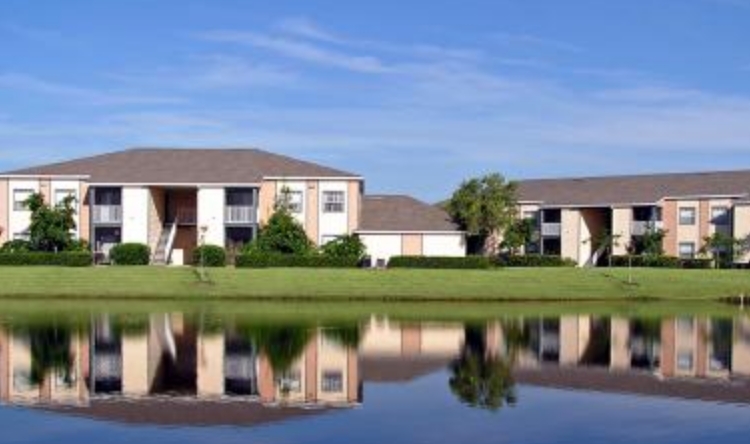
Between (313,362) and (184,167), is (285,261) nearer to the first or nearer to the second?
(184,167)

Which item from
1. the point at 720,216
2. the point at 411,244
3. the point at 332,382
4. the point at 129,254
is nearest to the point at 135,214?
the point at 129,254

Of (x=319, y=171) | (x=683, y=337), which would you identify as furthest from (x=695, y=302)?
(x=319, y=171)

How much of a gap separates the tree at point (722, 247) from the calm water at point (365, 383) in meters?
35.4

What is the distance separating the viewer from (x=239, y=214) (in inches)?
2576

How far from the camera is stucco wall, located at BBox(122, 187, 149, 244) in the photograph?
64750mm

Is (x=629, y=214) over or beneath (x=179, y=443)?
over

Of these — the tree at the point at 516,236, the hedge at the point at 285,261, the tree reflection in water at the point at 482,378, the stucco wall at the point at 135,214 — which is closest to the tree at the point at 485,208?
the tree at the point at 516,236

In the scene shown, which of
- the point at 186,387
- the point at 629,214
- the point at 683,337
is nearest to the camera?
the point at 186,387

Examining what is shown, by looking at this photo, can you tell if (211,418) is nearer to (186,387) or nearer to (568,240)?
(186,387)

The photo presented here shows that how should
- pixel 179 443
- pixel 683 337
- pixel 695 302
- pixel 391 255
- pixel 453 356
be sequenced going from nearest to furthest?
1. pixel 179 443
2. pixel 453 356
3. pixel 683 337
4. pixel 695 302
5. pixel 391 255

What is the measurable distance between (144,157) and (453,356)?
4734cm

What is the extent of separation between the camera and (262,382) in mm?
21078

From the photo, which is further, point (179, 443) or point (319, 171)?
point (319, 171)

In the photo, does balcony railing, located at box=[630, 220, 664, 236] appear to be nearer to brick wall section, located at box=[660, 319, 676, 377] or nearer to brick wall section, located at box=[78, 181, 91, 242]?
brick wall section, located at box=[660, 319, 676, 377]
